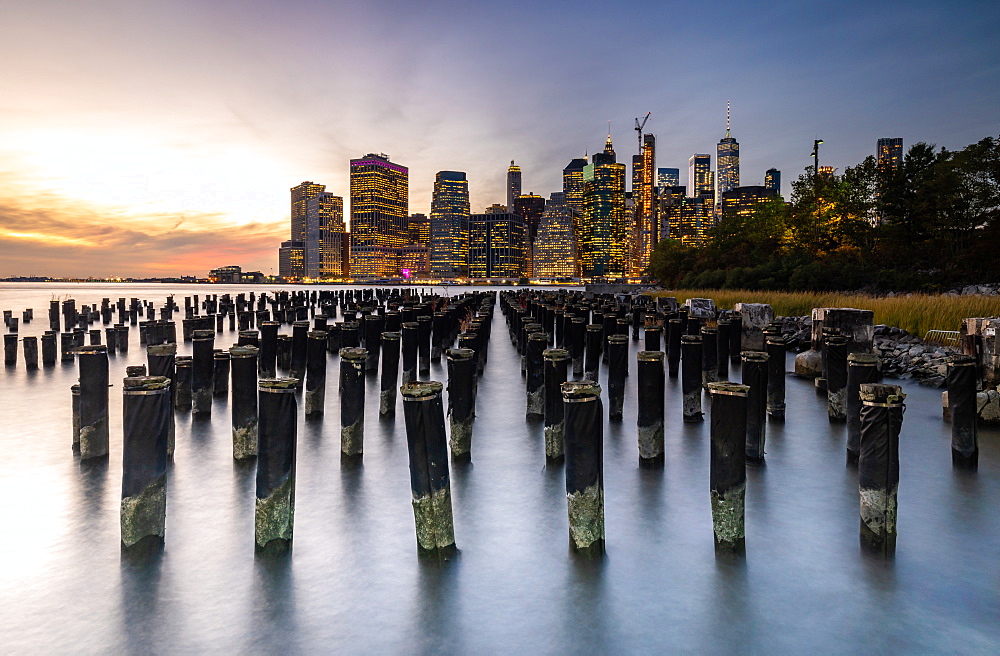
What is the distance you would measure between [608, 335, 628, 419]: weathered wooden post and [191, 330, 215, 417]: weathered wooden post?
7178 millimetres

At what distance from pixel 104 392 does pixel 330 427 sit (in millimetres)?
3399

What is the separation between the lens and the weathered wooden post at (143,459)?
4852 mm

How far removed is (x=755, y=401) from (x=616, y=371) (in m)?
2.49

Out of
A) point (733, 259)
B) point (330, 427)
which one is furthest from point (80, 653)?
point (733, 259)

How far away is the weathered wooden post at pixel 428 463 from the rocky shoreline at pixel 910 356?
11.7 metres

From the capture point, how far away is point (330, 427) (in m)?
9.69

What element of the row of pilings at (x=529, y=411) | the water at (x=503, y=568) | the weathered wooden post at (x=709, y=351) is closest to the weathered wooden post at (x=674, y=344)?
the row of pilings at (x=529, y=411)

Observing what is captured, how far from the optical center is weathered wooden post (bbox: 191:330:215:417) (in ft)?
33.1

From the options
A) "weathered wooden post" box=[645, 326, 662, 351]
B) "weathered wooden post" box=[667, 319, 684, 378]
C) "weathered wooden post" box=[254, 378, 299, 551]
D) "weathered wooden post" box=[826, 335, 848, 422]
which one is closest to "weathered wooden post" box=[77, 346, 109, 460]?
"weathered wooden post" box=[254, 378, 299, 551]

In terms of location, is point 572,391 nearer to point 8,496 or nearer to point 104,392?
point 104,392

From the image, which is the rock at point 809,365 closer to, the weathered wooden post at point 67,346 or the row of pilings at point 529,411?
the row of pilings at point 529,411

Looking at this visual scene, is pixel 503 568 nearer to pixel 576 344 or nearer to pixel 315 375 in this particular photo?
pixel 315 375

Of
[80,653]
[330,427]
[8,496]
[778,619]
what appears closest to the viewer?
[80,653]

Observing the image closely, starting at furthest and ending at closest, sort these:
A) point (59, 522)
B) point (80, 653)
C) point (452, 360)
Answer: point (452, 360) < point (59, 522) < point (80, 653)
